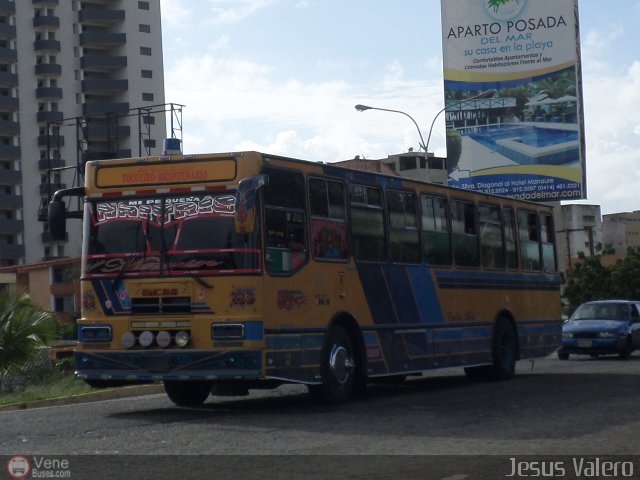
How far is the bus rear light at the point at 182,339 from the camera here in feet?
46.9

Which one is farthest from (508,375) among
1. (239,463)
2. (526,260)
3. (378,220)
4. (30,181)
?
(30,181)

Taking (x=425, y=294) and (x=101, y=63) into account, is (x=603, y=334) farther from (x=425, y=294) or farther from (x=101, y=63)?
(x=101, y=63)

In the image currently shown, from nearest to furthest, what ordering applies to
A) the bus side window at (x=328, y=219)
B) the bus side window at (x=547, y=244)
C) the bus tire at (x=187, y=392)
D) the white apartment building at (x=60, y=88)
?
the bus side window at (x=328, y=219) < the bus tire at (x=187, y=392) < the bus side window at (x=547, y=244) < the white apartment building at (x=60, y=88)

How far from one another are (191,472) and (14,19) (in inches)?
3793

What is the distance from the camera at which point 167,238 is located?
48.0ft

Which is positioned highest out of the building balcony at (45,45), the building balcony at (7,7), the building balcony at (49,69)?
the building balcony at (7,7)

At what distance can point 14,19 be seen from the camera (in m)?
101

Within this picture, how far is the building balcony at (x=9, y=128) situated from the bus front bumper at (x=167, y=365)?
87.1m

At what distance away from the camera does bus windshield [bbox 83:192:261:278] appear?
14312 mm

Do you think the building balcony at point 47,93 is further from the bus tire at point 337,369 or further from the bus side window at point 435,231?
the bus tire at point 337,369

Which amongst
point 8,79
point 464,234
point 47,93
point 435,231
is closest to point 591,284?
point 464,234

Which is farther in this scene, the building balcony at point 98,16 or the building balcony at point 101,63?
the building balcony at point 98,16
